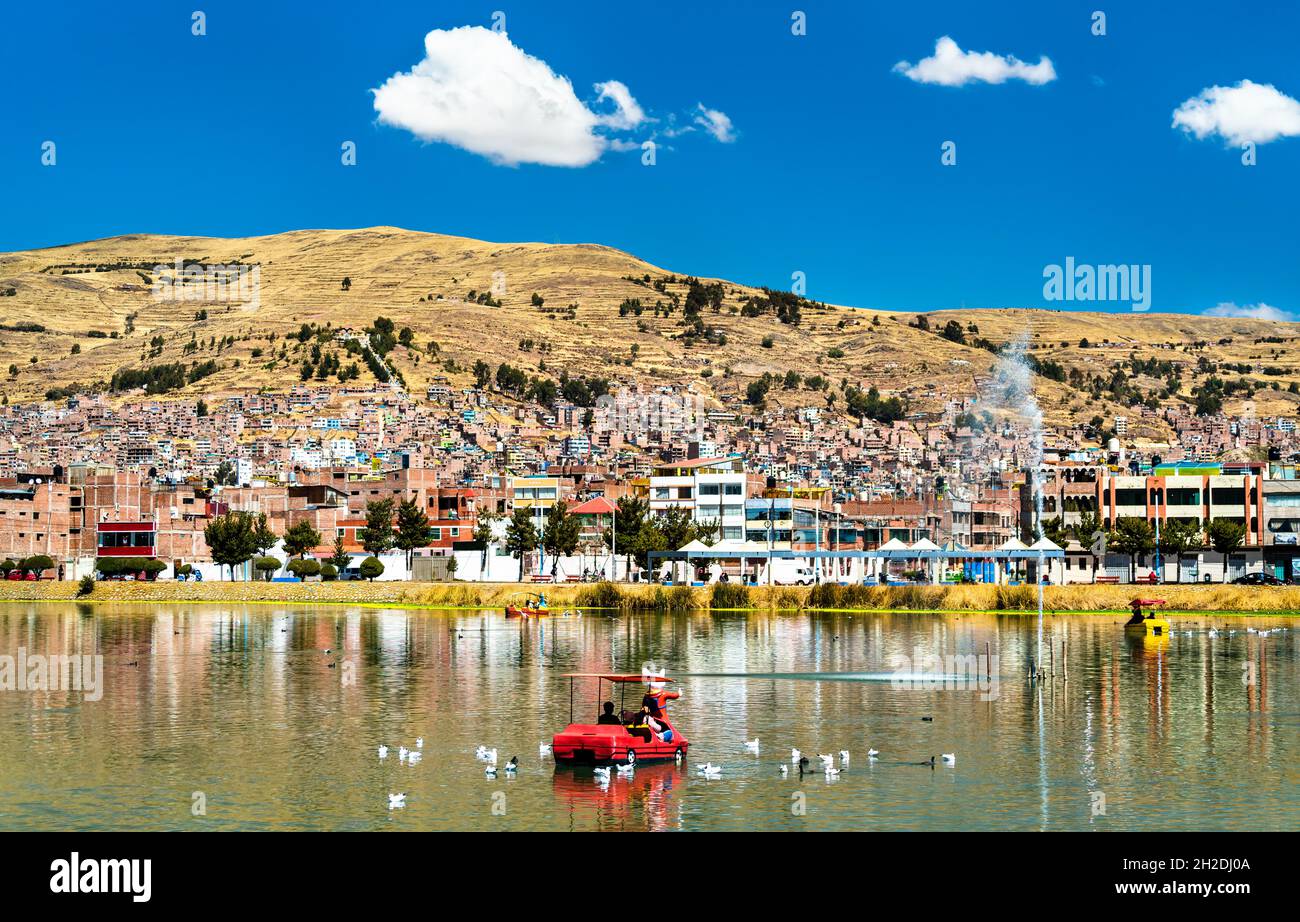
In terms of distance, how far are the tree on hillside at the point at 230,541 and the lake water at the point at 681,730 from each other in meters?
55.3

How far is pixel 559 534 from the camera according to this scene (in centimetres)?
14125

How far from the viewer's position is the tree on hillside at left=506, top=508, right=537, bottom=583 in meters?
144

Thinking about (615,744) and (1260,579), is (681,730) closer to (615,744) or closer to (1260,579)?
(615,744)

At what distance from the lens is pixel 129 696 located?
190 feet

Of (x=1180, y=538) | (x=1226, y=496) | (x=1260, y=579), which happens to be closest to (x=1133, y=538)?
(x=1180, y=538)

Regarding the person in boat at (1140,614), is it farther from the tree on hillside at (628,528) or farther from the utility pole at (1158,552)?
the tree on hillside at (628,528)

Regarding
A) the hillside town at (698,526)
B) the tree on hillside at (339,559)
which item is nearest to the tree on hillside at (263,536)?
the hillside town at (698,526)

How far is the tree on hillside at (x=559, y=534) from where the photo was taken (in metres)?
141

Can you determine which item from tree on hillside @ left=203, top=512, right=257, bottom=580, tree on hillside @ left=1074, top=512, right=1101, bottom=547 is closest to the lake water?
tree on hillside @ left=203, top=512, right=257, bottom=580

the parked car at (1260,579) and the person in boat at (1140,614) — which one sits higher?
the parked car at (1260,579)

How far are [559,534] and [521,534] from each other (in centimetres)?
426
